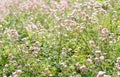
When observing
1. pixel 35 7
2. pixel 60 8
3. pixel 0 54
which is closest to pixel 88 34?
pixel 0 54

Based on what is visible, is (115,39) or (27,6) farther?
(27,6)

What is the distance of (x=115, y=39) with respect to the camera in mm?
5570

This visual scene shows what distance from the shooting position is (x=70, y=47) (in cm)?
583

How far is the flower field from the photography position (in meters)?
4.92

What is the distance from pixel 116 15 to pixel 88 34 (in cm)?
105

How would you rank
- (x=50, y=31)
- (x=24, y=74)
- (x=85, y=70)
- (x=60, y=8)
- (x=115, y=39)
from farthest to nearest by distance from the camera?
(x=60, y=8)
(x=50, y=31)
(x=115, y=39)
(x=24, y=74)
(x=85, y=70)

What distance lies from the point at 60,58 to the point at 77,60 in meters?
0.29

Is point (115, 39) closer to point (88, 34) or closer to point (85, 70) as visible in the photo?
point (88, 34)

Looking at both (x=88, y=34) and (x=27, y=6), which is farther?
(x=27, y=6)

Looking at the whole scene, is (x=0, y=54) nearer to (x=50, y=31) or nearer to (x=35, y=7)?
(x=50, y=31)

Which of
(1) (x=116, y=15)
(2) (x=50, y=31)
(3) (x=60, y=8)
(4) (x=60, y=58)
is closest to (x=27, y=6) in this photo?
(3) (x=60, y=8)

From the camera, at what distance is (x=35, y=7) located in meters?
7.89

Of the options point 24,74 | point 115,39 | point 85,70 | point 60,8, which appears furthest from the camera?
point 60,8

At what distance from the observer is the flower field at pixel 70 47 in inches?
194
